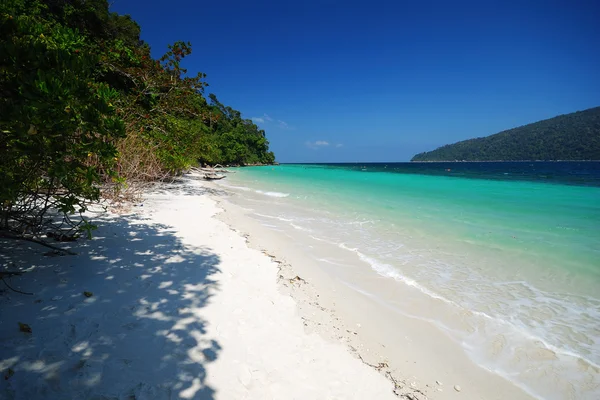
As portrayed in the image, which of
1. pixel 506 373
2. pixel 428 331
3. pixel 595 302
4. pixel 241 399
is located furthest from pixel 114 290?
pixel 595 302

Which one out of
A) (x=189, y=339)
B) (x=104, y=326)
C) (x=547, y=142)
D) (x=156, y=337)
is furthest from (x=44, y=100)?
(x=547, y=142)

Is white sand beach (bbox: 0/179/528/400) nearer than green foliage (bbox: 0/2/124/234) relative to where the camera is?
No

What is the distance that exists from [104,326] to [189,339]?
35.1 inches

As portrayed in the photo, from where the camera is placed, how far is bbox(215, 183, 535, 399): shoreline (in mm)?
2785

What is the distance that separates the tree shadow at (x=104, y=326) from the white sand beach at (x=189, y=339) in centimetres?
1

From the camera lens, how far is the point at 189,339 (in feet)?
8.89

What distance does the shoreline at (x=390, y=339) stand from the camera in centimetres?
279

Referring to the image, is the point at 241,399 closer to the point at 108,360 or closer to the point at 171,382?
the point at 171,382

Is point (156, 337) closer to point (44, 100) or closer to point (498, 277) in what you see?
point (44, 100)

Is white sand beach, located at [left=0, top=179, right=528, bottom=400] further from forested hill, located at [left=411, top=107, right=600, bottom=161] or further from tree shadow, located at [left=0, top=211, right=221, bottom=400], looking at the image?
forested hill, located at [left=411, top=107, right=600, bottom=161]

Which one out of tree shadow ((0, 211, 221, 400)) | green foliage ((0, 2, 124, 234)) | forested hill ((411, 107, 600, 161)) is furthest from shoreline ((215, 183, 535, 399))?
forested hill ((411, 107, 600, 161))

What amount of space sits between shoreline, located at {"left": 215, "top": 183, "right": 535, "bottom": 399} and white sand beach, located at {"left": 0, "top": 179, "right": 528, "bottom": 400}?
19mm

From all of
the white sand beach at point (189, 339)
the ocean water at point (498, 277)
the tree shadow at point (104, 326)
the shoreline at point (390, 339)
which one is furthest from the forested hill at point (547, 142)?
the tree shadow at point (104, 326)

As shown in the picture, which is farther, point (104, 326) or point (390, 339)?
point (390, 339)
